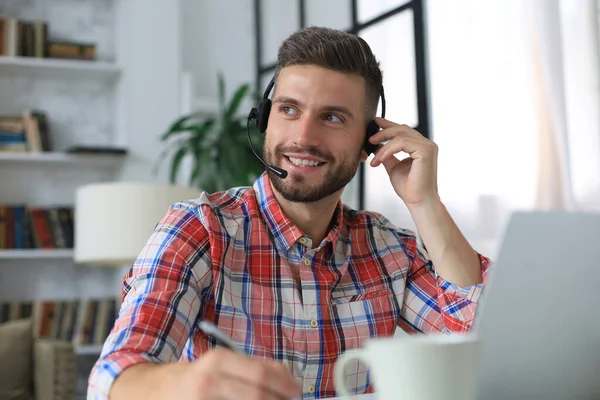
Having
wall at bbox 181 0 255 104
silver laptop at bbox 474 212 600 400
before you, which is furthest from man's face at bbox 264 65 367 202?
wall at bbox 181 0 255 104

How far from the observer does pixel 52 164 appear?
12.4 feet

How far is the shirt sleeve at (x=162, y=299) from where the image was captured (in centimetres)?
78

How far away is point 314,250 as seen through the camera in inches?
49.6

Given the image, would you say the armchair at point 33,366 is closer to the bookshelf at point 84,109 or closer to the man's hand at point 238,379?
the bookshelf at point 84,109

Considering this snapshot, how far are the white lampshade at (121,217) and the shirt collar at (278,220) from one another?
1243 millimetres

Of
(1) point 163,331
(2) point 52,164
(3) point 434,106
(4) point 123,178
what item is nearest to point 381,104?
(1) point 163,331

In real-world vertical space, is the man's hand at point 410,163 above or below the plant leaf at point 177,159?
below

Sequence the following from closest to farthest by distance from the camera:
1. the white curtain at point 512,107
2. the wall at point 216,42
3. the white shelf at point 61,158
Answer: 1. the white curtain at point 512,107
2. the white shelf at point 61,158
3. the wall at point 216,42

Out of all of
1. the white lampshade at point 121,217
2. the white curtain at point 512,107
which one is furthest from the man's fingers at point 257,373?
the white lampshade at point 121,217

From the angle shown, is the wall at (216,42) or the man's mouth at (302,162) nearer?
the man's mouth at (302,162)

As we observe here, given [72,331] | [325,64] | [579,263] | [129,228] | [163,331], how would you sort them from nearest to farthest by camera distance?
[579,263] → [163,331] → [325,64] → [129,228] → [72,331]

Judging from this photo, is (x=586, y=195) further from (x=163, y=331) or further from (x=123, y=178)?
(x=123, y=178)

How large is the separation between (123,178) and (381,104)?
2.51 metres

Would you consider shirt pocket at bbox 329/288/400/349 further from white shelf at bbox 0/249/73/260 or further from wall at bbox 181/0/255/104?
wall at bbox 181/0/255/104
